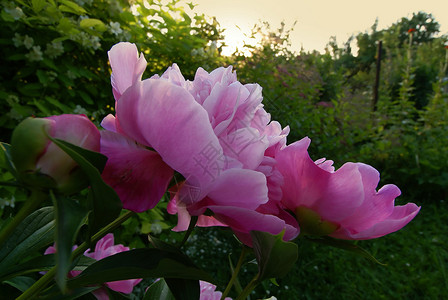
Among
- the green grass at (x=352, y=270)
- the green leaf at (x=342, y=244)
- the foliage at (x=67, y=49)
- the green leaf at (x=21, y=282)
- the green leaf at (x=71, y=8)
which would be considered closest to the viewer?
the green leaf at (x=342, y=244)

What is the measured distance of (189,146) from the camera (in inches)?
8.1

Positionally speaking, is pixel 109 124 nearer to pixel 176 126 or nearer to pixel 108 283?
pixel 176 126

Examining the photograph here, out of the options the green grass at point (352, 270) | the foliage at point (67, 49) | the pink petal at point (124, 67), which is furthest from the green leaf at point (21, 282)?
the green grass at point (352, 270)

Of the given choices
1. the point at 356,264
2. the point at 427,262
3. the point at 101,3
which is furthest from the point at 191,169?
the point at 427,262

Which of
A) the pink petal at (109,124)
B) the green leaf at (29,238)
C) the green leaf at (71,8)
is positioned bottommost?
the green leaf at (29,238)

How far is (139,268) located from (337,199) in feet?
0.49

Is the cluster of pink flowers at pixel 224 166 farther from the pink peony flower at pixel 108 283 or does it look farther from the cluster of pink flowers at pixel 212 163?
the pink peony flower at pixel 108 283

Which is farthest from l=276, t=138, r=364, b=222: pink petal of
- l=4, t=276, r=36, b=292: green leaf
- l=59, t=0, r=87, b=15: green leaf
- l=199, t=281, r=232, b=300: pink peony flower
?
l=59, t=0, r=87, b=15: green leaf

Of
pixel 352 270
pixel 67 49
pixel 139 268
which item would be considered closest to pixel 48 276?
pixel 139 268

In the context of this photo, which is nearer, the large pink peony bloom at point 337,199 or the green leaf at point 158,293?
the large pink peony bloom at point 337,199

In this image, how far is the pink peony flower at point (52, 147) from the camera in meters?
0.19

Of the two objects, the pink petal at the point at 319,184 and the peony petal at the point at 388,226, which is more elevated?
the pink petal at the point at 319,184

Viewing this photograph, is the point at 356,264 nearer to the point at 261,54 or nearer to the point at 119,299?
the point at 261,54

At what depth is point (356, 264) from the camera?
245 centimetres
